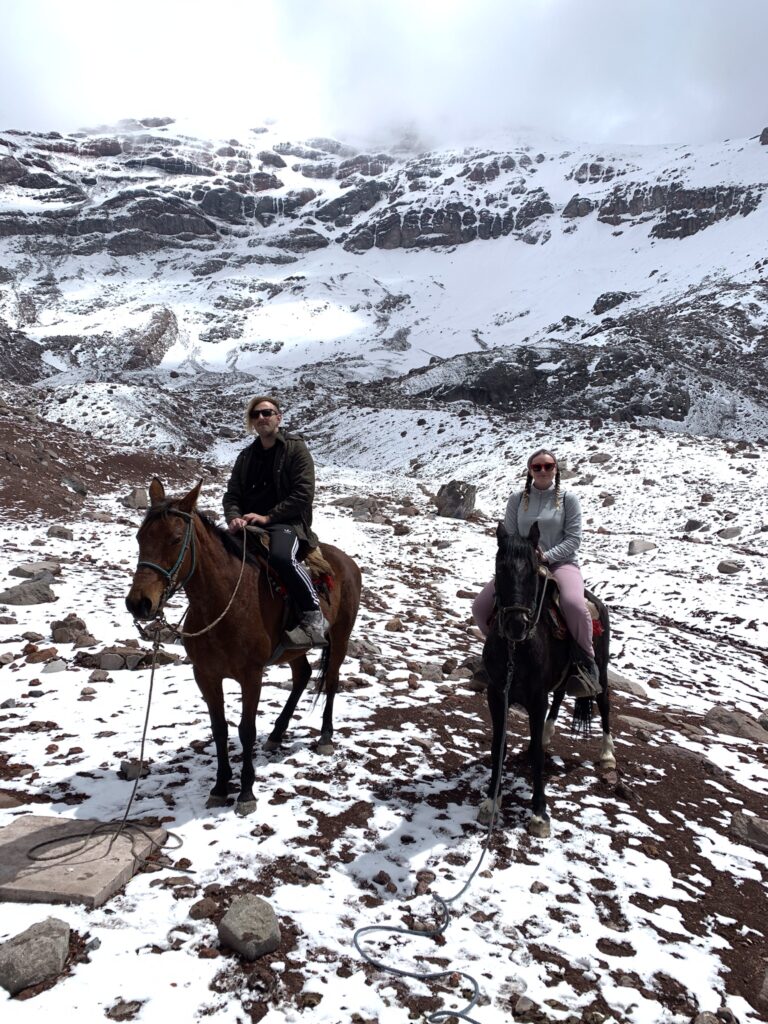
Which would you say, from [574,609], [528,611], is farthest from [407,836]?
[574,609]

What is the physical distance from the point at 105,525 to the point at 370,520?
9.58 m

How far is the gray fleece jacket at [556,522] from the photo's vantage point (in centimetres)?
611

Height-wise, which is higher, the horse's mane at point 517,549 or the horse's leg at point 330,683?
the horse's mane at point 517,549

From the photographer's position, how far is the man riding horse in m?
5.77

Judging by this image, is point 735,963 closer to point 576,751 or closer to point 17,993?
point 576,751

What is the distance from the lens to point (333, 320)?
4815 inches

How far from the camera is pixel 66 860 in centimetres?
426

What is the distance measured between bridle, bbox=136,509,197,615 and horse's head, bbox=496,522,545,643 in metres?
2.67

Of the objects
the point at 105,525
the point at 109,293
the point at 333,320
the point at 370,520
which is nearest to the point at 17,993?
the point at 105,525

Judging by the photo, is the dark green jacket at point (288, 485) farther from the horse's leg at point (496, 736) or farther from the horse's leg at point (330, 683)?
the horse's leg at point (496, 736)

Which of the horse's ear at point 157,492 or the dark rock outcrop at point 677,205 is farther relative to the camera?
the dark rock outcrop at point 677,205

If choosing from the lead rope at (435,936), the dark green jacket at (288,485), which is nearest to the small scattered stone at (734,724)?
the lead rope at (435,936)

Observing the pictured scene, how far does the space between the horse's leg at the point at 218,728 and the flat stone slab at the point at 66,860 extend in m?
0.61

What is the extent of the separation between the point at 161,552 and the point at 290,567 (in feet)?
4.89
